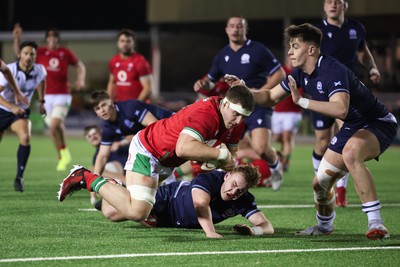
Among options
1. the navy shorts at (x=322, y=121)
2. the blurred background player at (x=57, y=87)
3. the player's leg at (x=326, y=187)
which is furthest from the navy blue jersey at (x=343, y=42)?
the blurred background player at (x=57, y=87)

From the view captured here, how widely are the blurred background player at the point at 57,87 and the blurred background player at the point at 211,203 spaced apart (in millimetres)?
8031

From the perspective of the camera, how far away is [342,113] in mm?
7465

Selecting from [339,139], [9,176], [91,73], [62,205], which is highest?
[339,139]

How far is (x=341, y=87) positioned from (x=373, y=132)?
0.60 m

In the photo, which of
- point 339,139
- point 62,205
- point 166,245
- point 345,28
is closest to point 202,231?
point 166,245

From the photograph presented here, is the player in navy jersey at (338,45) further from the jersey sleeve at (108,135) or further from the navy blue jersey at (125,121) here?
the jersey sleeve at (108,135)

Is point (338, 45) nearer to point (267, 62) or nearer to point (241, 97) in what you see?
point (267, 62)

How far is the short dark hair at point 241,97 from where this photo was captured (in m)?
7.25

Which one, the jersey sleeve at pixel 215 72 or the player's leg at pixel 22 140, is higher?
the jersey sleeve at pixel 215 72

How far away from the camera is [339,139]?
26.3 feet

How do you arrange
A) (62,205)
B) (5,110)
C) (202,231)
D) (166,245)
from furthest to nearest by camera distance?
(5,110) → (62,205) → (202,231) → (166,245)

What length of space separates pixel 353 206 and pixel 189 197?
3469 millimetres

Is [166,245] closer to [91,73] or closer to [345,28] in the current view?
[345,28]

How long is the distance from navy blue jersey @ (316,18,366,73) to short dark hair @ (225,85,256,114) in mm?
3801
